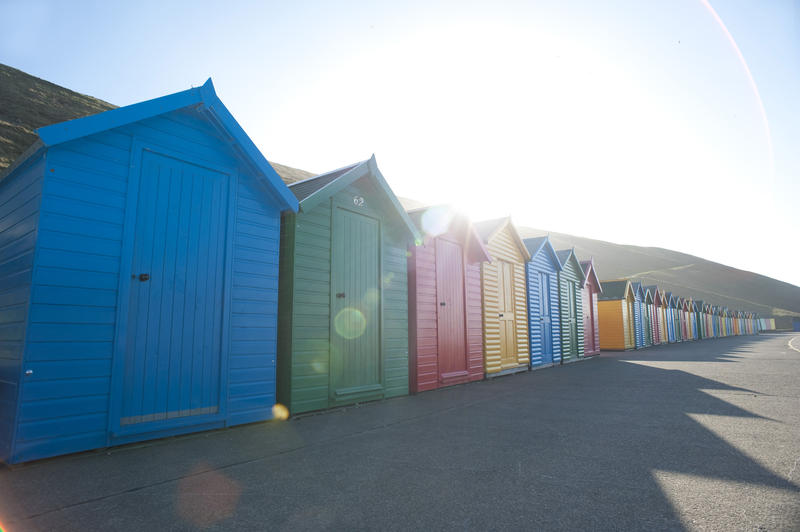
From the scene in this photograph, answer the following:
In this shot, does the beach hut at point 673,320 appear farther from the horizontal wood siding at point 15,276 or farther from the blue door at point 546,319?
the horizontal wood siding at point 15,276

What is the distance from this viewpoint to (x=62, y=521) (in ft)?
8.97

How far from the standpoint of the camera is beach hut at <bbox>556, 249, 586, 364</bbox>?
1805 cm

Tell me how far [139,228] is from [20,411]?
7.17 feet

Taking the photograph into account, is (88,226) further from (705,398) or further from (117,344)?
(705,398)

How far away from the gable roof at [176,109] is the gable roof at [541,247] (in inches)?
450

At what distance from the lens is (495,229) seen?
13.3 meters

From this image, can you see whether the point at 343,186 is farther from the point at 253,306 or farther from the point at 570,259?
the point at 570,259

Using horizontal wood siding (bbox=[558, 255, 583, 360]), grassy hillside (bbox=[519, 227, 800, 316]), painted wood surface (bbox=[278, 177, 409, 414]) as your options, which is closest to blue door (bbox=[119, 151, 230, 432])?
painted wood surface (bbox=[278, 177, 409, 414])

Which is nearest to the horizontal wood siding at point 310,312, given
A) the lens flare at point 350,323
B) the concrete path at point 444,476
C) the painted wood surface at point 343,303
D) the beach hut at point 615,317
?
the painted wood surface at point 343,303

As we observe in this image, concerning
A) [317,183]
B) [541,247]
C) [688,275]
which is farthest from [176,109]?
[688,275]

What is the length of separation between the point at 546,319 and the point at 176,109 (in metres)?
14.6

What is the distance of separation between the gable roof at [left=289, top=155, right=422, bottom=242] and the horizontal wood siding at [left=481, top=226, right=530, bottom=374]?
4355 mm

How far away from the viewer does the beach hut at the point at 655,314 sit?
34781 mm

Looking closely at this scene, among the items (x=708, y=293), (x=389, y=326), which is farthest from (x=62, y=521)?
(x=708, y=293)
